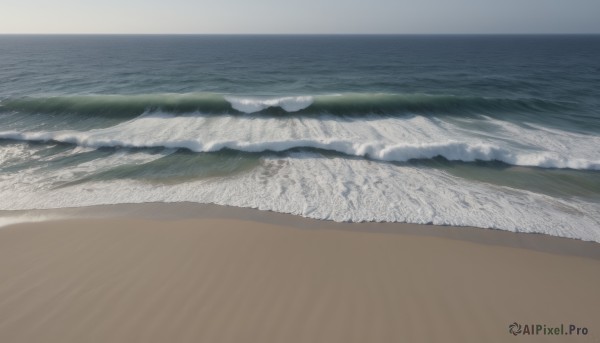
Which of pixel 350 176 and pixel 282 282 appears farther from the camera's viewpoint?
pixel 350 176

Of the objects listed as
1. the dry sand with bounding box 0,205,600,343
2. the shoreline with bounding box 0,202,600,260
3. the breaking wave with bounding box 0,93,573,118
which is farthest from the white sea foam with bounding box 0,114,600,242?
the breaking wave with bounding box 0,93,573,118

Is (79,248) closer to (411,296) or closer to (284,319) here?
(284,319)

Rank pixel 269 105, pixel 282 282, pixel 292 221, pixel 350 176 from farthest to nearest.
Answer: pixel 269 105
pixel 350 176
pixel 292 221
pixel 282 282

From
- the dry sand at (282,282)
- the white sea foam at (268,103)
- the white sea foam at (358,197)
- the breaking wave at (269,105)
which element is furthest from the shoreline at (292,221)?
the white sea foam at (268,103)

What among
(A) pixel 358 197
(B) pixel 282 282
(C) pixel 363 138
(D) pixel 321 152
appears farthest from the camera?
(C) pixel 363 138

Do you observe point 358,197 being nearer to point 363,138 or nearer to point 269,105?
point 363,138

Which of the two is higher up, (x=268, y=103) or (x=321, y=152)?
(x=268, y=103)

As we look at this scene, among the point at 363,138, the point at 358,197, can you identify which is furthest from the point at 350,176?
the point at 363,138

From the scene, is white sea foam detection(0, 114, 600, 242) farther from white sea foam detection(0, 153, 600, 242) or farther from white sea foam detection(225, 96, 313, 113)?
white sea foam detection(225, 96, 313, 113)
